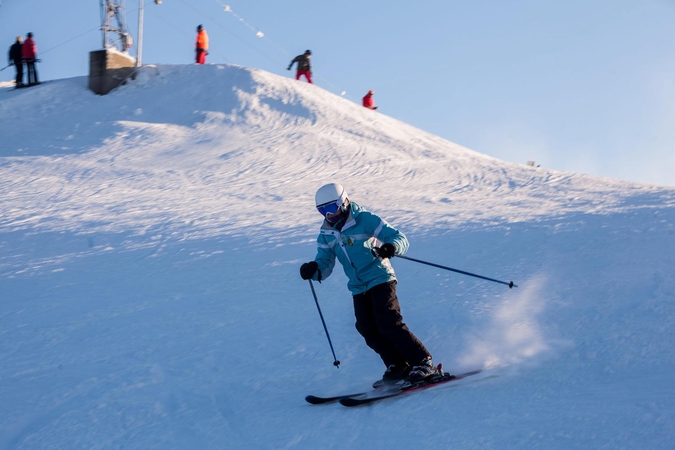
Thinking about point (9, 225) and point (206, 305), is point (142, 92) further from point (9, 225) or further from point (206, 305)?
point (206, 305)

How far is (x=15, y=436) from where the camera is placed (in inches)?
151

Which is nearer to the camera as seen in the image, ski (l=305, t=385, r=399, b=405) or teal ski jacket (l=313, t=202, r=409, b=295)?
ski (l=305, t=385, r=399, b=405)

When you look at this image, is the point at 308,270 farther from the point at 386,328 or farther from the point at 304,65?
the point at 304,65

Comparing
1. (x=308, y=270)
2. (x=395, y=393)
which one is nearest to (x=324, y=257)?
(x=308, y=270)

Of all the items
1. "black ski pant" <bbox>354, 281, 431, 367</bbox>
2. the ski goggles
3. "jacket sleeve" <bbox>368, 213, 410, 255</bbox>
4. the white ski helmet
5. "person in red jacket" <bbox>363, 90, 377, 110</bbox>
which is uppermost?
"person in red jacket" <bbox>363, 90, 377, 110</bbox>

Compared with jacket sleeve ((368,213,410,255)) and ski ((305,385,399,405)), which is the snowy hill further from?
jacket sleeve ((368,213,410,255))

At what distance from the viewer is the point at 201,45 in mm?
18812

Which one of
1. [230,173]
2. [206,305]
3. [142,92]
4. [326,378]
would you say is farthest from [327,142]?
[326,378]

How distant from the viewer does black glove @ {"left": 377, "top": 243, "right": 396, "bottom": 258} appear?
4105mm

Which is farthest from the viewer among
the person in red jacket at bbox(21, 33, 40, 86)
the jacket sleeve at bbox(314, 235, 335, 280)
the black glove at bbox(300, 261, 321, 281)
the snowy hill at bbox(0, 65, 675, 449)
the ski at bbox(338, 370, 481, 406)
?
the person in red jacket at bbox(21, 33, 40, 86)

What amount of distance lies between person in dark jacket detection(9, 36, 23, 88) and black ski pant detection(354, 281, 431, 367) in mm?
16395

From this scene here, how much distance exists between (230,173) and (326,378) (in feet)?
26.1

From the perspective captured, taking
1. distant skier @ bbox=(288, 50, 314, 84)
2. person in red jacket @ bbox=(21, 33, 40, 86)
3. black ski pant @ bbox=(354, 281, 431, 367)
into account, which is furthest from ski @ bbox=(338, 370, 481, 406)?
person in red jacket @ bbox=(21, 33, 40, 86)

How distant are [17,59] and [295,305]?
49.5ft
